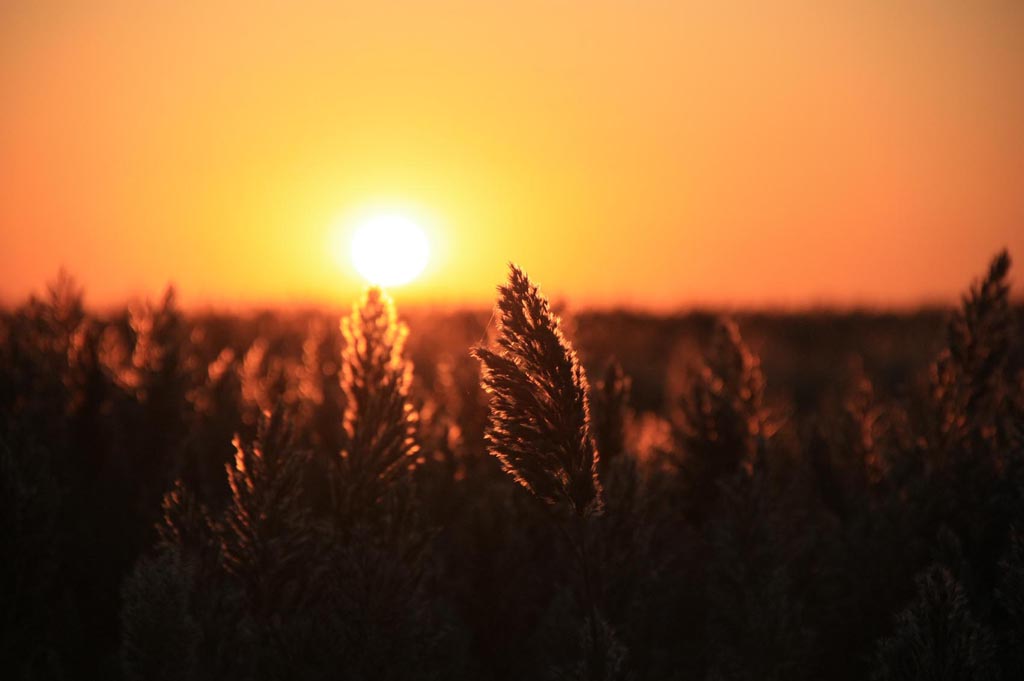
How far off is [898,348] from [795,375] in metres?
6.25

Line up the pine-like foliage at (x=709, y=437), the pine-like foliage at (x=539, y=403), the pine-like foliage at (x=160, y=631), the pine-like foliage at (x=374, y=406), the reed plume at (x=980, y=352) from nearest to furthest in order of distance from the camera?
the pine-like foliage at (x=539, y=403)
the pine-like foliage at (x=160, y=631)
the pine-like foliage at (x=374, y=406)
the reed plume at (x=980, y=352)
the pine-like foliage at (x=709, y=437)

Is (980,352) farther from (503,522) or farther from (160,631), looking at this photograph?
(160,631)

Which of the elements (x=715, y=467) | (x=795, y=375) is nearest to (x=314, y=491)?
(x=715, y=467)

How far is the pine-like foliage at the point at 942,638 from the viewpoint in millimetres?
3215

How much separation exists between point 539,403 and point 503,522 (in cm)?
192

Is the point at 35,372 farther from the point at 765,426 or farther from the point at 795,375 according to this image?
the point at 795,375

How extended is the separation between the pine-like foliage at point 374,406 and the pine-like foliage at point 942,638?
6.96ft

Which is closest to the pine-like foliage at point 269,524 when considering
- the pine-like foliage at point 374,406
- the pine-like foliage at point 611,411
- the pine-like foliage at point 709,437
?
the pine-like foliage at point 374,406

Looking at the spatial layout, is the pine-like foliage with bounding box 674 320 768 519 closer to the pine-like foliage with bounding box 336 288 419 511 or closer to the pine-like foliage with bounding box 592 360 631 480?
the pine-like foliage with bounding box 592 360 631 480

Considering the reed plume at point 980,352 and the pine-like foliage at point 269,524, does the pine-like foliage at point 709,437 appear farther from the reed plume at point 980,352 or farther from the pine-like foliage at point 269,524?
the pine-like foliage at point 269,524

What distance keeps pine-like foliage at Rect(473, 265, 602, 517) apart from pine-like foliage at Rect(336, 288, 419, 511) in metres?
1.08

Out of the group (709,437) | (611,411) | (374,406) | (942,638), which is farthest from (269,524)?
(709,437)

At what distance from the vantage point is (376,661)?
3672 millimetres

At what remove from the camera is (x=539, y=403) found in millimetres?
3104
